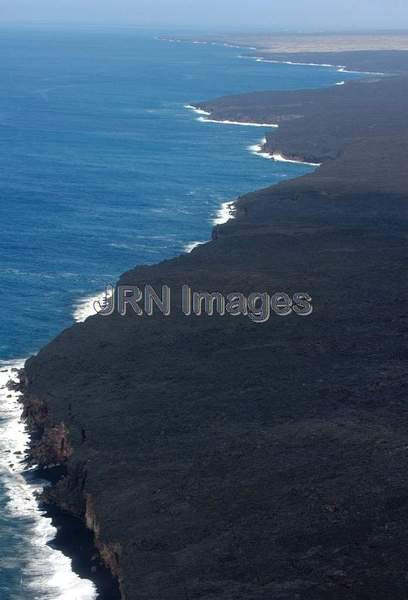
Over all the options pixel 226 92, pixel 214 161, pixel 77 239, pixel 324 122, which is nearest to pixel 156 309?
pixel 77 239

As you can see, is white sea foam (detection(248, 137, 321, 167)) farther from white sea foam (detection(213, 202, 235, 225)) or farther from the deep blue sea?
white sea foam (detection(213, 202, 235, 225))

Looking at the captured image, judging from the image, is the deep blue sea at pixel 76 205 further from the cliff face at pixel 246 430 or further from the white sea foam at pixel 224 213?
the cliff face at pixel 246 430

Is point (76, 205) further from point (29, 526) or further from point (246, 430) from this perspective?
point (29, 526)

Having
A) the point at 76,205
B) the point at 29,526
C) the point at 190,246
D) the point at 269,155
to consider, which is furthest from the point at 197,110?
the point at 29,526

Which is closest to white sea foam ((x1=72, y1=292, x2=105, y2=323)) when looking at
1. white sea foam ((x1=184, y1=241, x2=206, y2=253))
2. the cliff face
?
the cliff face

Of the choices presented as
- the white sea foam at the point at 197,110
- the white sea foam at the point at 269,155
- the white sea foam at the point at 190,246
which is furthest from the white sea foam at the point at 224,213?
the white sea foam at the point at 197,110

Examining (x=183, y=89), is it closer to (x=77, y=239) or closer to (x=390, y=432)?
(x=77, y=239)
